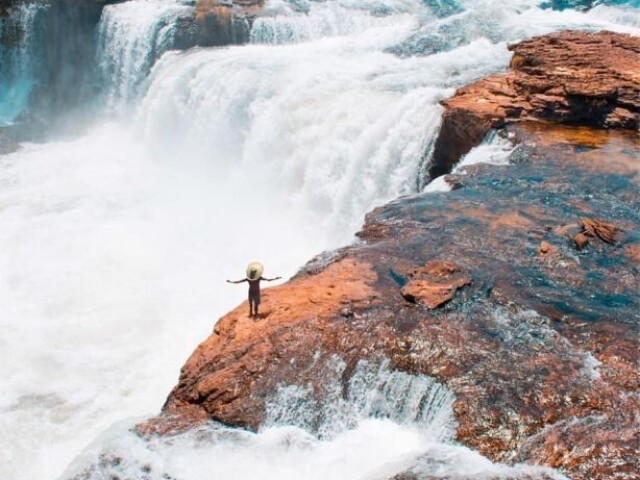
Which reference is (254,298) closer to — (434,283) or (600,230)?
(434,283)

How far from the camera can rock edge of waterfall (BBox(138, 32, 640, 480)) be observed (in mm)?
5270

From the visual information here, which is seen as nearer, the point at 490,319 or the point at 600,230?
the point at 490,319

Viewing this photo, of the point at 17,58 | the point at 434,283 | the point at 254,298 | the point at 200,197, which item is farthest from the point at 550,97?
the point at 17,58

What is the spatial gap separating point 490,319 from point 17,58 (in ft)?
77.3

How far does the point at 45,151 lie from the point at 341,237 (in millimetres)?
12759

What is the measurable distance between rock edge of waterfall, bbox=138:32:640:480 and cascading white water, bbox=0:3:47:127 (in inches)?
784

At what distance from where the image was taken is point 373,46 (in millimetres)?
19875

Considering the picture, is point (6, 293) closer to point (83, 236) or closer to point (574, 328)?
point (83, 236)

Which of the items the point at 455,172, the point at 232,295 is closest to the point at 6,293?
the point at 232,295

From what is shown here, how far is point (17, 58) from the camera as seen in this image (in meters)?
23.9

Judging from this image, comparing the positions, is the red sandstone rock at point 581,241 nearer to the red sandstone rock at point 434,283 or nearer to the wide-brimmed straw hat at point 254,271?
the red sandstone rock at point 434,283

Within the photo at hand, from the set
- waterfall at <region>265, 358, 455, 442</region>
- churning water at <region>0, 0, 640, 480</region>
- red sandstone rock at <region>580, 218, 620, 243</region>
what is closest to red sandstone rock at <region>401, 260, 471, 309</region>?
waterfall at <region>265, 358, 455, 442</region>

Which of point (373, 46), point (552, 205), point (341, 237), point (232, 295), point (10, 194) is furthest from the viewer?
point (373, 46)

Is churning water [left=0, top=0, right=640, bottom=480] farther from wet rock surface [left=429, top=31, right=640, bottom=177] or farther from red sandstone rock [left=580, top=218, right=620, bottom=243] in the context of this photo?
red sandstone rock [left=580, top=218, right=620, bottom=243]
